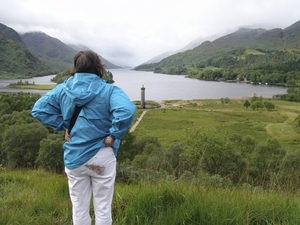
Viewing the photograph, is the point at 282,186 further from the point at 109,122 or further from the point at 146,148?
the point at 146,148

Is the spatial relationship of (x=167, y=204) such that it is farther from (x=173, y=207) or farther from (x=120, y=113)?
(x=120, y=113)

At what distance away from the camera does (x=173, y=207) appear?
317 cm

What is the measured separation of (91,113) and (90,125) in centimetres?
12

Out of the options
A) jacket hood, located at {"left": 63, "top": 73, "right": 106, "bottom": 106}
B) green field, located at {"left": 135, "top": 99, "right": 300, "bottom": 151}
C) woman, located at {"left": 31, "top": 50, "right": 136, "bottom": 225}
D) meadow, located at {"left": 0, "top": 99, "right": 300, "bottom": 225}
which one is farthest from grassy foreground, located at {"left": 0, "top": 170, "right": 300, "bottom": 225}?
green field, located at {"left": 135, "top": 99, "right": 300, "bottom": 151}

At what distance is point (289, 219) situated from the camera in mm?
2873

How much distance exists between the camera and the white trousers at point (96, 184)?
2791 mm

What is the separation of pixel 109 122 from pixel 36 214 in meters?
1.62

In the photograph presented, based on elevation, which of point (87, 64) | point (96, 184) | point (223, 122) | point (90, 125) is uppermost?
point (87, 64)

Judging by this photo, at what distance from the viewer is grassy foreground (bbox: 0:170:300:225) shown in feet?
9.57

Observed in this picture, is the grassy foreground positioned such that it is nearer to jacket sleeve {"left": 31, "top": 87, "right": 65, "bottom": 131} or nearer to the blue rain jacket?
the blue rain jacket

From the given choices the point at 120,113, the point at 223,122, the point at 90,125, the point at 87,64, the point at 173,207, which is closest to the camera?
the point at 120,113

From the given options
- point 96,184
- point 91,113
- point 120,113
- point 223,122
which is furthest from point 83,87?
point 223,122

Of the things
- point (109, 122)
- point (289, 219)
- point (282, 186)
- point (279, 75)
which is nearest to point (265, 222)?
point (289, 219)

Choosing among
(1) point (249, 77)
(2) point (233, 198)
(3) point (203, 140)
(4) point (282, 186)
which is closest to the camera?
(2) point (233, 198)
